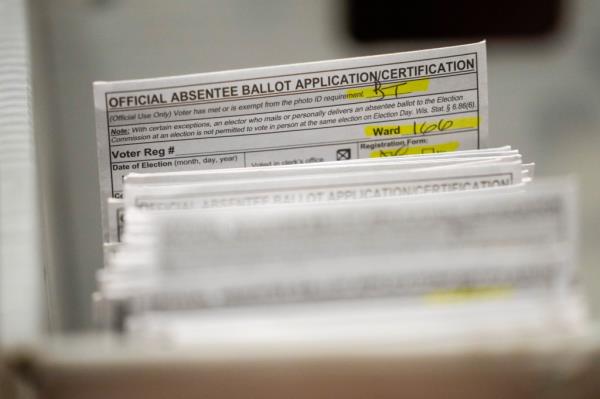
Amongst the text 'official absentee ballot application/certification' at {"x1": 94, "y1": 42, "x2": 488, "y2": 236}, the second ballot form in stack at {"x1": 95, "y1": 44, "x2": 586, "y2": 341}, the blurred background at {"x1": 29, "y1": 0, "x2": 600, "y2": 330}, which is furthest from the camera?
the blurred background at {"x1": 29, "y1": 0, "x2": 600, "y2": 330}

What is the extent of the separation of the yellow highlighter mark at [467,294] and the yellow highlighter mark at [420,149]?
5.7 inches

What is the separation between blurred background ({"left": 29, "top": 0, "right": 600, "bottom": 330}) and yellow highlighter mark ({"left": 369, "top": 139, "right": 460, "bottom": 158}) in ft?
1.80

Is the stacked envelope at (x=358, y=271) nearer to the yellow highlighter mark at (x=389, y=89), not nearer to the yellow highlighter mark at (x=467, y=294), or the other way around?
the yellow highlighter mark at (x=467, y=294)

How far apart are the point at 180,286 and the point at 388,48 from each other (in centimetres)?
75

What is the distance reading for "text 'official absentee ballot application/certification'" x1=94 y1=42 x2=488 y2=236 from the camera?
13.9 inches

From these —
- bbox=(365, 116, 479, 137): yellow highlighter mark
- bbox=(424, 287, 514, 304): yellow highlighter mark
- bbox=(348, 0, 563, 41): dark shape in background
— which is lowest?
bbox=(424, 287, 514, 304): yellow highlighter mark

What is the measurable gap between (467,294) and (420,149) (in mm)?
152

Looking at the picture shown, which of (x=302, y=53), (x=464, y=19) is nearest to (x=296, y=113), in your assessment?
(x=302, y=53)

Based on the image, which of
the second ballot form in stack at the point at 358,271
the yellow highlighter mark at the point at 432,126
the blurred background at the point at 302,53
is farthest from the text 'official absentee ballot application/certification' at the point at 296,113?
the blurred background at the point at 302,53

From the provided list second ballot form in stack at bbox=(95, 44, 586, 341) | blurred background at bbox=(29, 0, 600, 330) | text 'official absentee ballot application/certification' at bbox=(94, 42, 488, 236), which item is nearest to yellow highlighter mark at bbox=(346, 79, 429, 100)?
text 'official absentee ballot application/certification' at bbox=(94, 42, 488, 236)

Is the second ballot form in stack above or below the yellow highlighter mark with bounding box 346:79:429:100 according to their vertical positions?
below

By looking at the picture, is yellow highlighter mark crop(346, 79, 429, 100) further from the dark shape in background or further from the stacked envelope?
the dark shape in background

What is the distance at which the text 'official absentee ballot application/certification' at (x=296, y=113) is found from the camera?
35 centimetres

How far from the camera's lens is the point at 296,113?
36 cm
